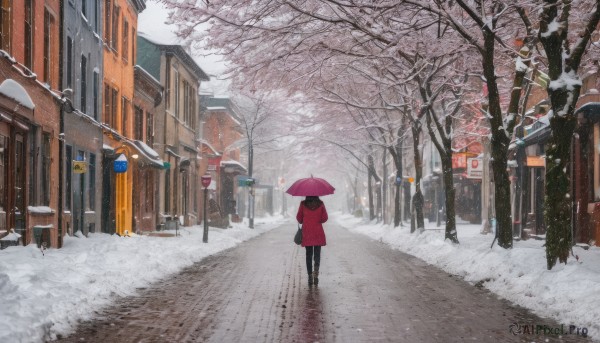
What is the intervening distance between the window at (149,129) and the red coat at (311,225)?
23.4 m

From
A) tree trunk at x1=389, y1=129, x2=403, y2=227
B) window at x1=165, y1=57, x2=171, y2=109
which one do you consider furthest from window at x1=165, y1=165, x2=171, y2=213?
tree trunk at x1=389, y1=129, x2=403, y2=227

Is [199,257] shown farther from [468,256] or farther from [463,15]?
[463,15]

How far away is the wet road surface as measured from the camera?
8672 mm

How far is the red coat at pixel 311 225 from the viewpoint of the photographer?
46.3 feet

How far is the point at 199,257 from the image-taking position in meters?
21.4

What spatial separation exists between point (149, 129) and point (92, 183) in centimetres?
900

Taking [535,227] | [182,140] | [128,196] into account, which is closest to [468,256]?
[535,227]

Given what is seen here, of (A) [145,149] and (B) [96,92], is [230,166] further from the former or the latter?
(B) [96,92]

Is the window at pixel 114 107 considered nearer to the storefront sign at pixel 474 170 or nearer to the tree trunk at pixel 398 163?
the tree trunk at pixel 398 163

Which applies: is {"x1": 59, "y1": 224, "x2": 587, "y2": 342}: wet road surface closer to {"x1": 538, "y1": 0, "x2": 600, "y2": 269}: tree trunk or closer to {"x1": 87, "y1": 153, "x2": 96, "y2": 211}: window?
{"x1": 538, "y1": 0, "x2": 600, "y2": 269}: tree trunk

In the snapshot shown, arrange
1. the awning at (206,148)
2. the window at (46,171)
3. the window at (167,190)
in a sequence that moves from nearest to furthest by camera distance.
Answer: the window at (46,171) < the window at (167,190) < the awning at (206,148)

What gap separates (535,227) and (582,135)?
7.39 m

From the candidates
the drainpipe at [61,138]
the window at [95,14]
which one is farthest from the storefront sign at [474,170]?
the drainpipe at [61,138]

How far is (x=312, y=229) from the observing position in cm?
1413
